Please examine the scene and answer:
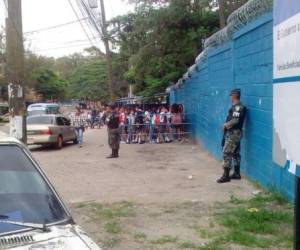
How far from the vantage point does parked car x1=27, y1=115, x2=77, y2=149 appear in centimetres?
2067

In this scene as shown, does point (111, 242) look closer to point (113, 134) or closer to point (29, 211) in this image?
point (29, 211)

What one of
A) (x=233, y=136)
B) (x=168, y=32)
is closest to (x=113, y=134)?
(x=233, y=136)

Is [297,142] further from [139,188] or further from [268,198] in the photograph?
[139,188]

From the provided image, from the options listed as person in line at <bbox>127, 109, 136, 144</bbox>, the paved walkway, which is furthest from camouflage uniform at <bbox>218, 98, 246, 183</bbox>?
person in line at <bbox>127, 109, 136, 144</bbox>

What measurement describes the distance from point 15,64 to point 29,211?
6444mm

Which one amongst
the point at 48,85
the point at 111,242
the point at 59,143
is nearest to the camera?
the point at 111,242

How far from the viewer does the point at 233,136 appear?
10289 mm

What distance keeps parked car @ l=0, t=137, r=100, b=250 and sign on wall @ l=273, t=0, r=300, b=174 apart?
5.21 ft

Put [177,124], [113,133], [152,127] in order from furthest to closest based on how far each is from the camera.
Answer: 1. [177,124]
2. [152,127]
3. [113,133]

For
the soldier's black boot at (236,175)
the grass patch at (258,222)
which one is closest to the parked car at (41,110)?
the soldier's black boot at (236,175)

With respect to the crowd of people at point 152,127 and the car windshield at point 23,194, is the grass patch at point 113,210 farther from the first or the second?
the crowd of people at point 152,127

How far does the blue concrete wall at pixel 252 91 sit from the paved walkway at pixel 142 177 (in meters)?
0.56

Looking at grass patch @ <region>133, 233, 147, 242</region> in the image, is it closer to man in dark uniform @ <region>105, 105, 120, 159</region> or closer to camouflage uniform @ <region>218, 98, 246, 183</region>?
camouflage uniform @ <region>218, 98, 246, 183</region>

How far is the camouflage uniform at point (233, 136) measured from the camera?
33.5ft
